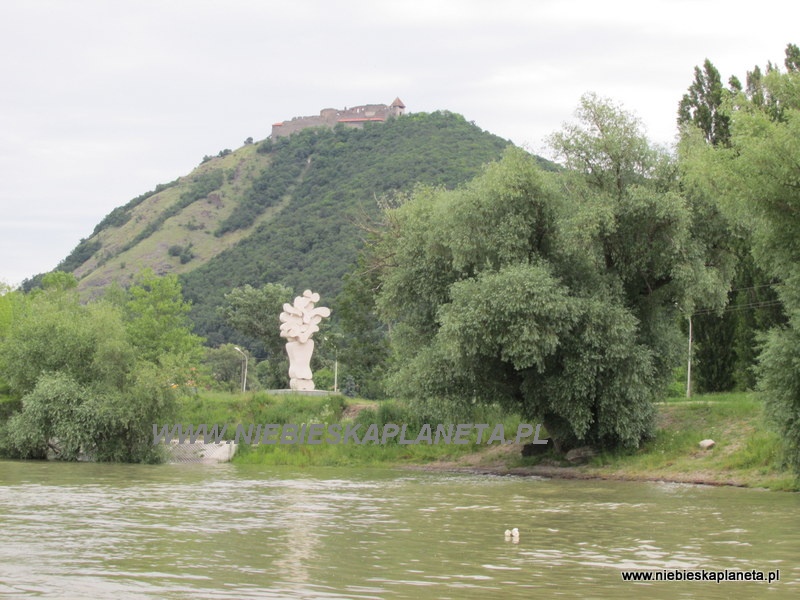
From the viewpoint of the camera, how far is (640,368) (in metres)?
30.7

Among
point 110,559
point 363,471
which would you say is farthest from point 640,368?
point 110,559

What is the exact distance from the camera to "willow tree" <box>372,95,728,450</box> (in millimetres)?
30000

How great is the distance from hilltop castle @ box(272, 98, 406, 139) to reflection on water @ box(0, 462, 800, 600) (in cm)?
14606

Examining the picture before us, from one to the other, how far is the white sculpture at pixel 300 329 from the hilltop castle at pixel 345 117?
389 ft

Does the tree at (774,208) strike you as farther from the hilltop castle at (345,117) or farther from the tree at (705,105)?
the hilltop castle at (345,117)

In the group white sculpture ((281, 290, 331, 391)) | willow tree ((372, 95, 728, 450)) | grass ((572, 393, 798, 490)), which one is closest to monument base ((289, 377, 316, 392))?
white sculpture ((281, 290, 331, 391))

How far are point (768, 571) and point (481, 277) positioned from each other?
19.7 metres

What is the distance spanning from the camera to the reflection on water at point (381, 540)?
10711 millimetres

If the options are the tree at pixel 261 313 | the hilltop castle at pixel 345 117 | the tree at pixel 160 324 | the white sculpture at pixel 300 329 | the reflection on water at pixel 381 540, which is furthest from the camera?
the hilltop castle at pixel 345 117

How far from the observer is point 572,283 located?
106ft

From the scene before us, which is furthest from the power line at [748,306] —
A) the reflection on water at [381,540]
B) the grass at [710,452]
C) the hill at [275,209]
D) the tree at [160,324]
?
the hill at [275,209]

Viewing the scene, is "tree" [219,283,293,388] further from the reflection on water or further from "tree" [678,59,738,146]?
the reflection on water

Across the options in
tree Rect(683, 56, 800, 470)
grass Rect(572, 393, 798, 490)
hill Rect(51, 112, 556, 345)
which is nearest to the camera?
tree Rect(683, 56, 800, 470)

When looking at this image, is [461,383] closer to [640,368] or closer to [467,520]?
[640,368]
